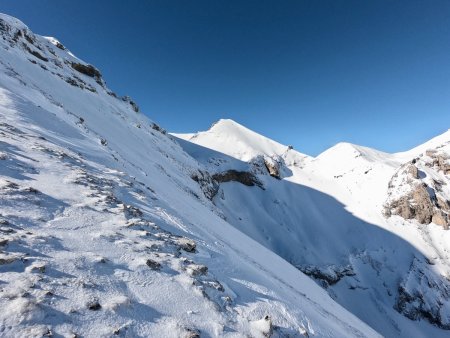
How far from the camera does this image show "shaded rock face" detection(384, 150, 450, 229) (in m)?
42.0

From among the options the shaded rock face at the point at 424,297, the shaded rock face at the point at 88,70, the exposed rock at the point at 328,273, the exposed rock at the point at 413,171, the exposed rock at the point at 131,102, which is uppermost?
the exposed rock at the point at 413,171

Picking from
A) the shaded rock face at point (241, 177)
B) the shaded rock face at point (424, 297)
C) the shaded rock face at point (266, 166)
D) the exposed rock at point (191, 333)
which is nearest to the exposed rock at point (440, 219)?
the shaded rock face at point (424, 297)

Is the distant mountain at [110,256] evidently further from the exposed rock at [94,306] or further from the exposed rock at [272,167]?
the exposed rock at [272,167]

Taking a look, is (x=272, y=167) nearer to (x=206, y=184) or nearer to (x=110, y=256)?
(x=206, y=184)

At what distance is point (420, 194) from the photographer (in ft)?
141

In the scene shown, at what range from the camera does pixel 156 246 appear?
6160mm

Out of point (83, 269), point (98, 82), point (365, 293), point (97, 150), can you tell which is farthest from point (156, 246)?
point (98, 82)

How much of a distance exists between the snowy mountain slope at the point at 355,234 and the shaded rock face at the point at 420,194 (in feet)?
1.35

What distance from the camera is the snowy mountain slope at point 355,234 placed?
1325 inches

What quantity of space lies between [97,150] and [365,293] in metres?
35.5

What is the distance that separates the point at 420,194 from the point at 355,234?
11.0 metres

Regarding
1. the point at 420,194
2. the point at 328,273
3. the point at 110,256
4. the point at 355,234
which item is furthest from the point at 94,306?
the point at 420,194

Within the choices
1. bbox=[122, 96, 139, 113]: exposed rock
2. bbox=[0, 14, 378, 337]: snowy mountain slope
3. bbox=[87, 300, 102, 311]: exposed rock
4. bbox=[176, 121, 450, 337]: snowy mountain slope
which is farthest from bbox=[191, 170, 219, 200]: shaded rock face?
bbox=[87, 300, 102, 311]: exposed rock

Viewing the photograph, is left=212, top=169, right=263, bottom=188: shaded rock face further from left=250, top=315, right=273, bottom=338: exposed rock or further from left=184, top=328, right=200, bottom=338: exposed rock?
left=184, top=328, right=200, bottom=338: exposed rock
